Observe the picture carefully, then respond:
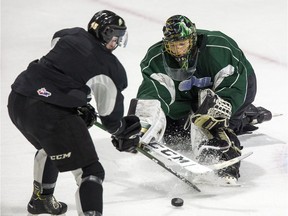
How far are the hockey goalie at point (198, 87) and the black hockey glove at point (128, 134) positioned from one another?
0.39m

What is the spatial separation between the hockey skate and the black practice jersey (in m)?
0.56

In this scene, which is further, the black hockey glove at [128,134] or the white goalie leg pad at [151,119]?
the white goalie leg pad at [151,119]

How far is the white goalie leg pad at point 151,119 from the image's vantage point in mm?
4133

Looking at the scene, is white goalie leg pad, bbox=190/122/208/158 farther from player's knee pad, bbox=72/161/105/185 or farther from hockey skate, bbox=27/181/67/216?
player's knee pad, bbox=72/161/105/185

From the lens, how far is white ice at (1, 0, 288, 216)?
3.87 meters

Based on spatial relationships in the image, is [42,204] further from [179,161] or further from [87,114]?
[179,161]

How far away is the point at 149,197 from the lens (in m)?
3.95

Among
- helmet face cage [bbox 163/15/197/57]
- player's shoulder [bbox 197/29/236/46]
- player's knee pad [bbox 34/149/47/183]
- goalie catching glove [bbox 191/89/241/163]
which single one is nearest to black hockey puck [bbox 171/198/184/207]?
goalie catching glove [bbox 191/89/241/163]

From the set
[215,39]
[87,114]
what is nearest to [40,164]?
[87,114]

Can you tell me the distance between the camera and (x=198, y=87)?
439cm

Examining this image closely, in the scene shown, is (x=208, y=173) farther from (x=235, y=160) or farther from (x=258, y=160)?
(x=258, y=160)

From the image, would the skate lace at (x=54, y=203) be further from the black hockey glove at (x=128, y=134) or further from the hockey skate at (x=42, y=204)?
the black hockey glove at (x=128, y=134)

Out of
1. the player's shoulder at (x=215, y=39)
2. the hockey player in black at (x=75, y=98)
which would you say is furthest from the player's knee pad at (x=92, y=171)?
the player's shoulder at (x=215, y=39)

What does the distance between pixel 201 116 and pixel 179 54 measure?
1.14 feet
